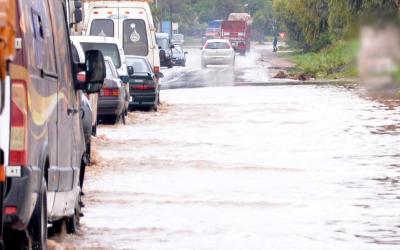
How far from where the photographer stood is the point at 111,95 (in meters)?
24.9

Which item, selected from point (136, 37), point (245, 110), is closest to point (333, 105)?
point (245, 110)

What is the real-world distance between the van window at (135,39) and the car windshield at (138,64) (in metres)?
5.55

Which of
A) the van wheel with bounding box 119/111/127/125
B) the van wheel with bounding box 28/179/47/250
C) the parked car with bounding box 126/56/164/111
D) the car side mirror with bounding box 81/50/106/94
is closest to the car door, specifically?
the car side mirror with bounding box 81/50/106/94

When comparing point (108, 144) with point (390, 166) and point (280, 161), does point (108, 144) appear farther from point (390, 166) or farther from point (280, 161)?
point (390, 166)

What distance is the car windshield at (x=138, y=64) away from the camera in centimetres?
3072

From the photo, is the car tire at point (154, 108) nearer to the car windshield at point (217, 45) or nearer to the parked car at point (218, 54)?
the car windshield at point (217, 45)

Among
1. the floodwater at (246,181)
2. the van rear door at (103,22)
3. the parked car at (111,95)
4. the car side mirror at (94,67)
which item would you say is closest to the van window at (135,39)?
the van rear door at (103,22)

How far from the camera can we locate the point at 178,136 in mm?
25141

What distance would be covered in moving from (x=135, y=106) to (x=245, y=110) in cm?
325

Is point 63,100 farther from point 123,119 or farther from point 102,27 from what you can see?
point 102,27

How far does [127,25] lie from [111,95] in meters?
12.3

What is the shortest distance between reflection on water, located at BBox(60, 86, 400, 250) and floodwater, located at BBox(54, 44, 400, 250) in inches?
0.6

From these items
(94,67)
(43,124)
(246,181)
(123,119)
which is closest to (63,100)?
(94,67)

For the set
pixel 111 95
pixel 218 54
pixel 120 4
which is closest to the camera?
pixel 111 95
